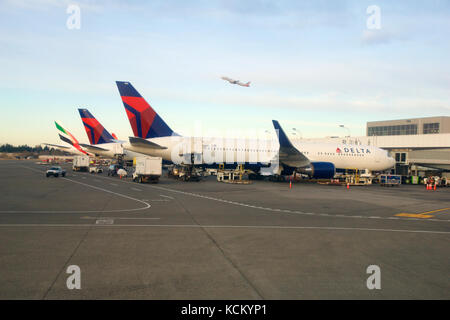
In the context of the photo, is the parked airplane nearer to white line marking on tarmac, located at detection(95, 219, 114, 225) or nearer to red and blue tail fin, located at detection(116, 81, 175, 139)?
red and blue tail fin, located at detection(116, 81, 175, 139)

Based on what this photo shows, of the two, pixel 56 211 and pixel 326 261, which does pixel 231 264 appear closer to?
pixel 326 261

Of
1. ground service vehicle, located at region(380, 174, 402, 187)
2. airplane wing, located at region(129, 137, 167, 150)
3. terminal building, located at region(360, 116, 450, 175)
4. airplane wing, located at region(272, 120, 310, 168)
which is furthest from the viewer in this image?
terminal building, located at region(360, 116, 450, 175)

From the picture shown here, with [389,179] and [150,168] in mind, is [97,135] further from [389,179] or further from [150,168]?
[389,179]

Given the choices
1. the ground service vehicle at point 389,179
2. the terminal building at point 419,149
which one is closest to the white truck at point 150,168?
the ground service vehicle at point 389,179

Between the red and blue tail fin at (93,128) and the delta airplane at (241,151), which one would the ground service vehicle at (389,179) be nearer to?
the delta airplane at (241,151)

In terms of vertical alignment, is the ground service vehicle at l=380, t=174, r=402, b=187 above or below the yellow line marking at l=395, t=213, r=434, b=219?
above

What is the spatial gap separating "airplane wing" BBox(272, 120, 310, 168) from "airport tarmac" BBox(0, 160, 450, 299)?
17950 mm

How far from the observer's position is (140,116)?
118 ft

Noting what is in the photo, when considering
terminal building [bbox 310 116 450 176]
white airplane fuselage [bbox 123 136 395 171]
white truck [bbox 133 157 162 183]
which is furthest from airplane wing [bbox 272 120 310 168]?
terminal building [bbox 310 116 450 176]

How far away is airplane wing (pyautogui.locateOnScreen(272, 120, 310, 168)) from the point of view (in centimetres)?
3556

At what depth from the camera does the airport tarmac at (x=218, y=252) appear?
6.79 m
